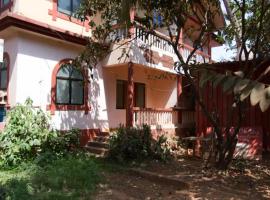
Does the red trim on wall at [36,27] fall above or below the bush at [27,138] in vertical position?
above

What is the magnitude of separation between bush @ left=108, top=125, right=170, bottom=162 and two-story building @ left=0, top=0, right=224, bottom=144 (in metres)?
1.95

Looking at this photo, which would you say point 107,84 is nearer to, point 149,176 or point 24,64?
point 24,64

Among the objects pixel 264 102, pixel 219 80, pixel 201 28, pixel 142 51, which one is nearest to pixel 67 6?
pixel 142 51

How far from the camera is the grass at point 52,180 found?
19.7ft

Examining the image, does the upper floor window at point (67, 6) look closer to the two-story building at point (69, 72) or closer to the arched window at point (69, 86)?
the two-story building at point (69, 72)

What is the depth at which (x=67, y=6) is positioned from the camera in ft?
41.8

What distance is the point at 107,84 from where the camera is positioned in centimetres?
1369

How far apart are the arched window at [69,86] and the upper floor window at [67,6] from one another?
92.1 inches

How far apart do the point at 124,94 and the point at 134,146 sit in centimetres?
532

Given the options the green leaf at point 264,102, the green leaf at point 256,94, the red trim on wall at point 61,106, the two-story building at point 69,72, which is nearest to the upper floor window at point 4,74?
the two-story building at point 69,72

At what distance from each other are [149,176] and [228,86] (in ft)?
18.4

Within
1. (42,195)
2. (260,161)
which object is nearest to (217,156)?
(260,161)

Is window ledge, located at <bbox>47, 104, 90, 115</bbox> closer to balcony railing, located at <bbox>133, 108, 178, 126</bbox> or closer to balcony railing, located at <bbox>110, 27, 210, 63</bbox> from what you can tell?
balcony railing, located at <bbox>133, 108, 178, 126</bbox>

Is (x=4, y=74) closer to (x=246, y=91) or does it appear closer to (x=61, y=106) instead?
(x=61, y=106)
